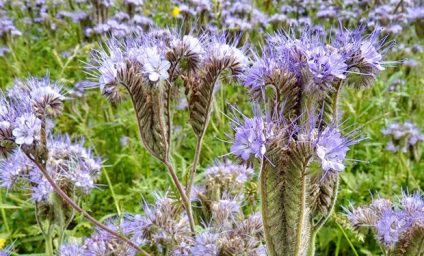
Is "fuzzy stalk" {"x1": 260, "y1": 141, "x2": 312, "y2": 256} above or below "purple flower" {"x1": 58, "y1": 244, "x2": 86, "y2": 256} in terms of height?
above

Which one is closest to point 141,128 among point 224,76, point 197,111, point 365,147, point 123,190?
point 197,111

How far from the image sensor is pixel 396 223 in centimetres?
185

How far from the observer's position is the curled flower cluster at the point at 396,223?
1.80 metres

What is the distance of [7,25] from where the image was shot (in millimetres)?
5094

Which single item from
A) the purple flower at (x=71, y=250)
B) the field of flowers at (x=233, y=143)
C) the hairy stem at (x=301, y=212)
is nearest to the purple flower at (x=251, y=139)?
the field of flowers at (x=233, y=143)

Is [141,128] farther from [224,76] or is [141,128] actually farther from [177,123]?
[177,123]

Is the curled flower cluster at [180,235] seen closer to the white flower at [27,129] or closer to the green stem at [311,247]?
the green stem at [311,247]

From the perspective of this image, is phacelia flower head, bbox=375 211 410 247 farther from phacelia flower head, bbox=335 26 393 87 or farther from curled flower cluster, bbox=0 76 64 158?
curled flower cluster, bbox=0 76 64 158

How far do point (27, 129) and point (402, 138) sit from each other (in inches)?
100

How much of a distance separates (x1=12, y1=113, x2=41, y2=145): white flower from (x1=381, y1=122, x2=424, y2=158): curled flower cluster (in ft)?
8.13

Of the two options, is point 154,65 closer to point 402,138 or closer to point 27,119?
point 27,119

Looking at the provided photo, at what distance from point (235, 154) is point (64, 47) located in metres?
4.04

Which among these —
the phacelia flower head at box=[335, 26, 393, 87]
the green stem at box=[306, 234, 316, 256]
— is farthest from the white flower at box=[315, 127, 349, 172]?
the green stem at box=[306, 234, 316, 256]

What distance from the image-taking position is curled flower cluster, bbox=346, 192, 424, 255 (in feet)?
5.90
